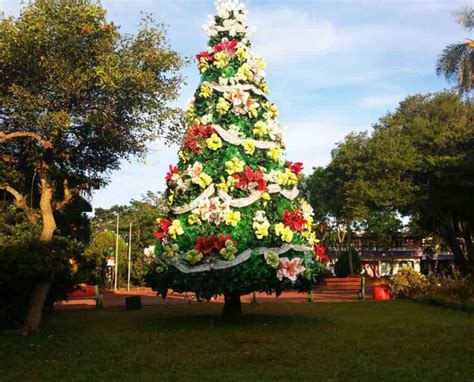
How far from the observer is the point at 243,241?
12.7 metres

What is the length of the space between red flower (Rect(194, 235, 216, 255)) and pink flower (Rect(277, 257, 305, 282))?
1.63m

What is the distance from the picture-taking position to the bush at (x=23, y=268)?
1237 cm

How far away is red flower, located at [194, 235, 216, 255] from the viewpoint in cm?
1249

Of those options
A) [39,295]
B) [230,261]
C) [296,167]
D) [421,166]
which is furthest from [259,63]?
[421,166]

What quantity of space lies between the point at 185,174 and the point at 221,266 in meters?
2.65

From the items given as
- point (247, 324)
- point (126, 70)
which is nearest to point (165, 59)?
point (126, 70)

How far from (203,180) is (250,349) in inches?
175

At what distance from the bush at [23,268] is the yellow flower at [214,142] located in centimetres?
431

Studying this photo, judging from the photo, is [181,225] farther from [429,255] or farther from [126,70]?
[429,255]

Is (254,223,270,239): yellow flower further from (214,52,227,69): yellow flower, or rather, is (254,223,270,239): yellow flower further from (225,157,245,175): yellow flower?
(214,52,227,69): yellow flower

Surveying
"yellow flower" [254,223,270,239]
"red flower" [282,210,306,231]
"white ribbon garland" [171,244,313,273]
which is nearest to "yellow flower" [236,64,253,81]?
"red flower" [282,210,306,231]

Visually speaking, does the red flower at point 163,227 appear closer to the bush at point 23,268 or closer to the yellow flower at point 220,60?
the bush at point 23,268

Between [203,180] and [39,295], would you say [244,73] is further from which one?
[39,295]

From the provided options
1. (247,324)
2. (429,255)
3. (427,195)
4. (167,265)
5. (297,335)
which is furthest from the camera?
(429,255)
